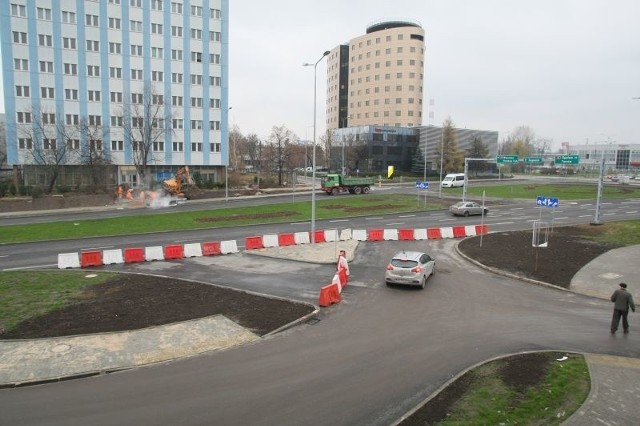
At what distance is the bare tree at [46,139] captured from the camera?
5744 cm

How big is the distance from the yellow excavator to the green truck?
668 inches

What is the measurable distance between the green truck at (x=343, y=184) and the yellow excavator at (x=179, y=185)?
55.7 ft

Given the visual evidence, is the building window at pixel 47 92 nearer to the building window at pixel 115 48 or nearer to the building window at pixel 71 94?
the building window at pixel 71 94

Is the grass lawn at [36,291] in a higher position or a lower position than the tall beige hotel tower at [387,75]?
lower

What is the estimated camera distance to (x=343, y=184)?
186ft

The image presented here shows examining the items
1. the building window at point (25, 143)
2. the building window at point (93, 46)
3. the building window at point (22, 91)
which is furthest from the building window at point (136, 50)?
the building window at point (25, 143)

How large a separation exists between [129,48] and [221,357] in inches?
2454

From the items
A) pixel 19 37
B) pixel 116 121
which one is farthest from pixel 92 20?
pixel 116 121

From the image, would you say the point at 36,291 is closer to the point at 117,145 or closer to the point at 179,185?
the point at 179,185

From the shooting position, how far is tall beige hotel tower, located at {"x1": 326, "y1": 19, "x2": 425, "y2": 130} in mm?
105250

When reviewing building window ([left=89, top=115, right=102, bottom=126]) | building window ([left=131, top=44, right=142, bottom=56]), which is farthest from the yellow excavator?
building window ([left=131, top=44, right=142, bottom=56])

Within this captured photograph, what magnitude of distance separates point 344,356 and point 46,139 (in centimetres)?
5839

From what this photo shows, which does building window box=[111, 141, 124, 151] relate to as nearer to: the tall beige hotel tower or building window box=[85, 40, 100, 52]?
building window box=[85, 40, 100, 52]

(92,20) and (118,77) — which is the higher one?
(92,20)
